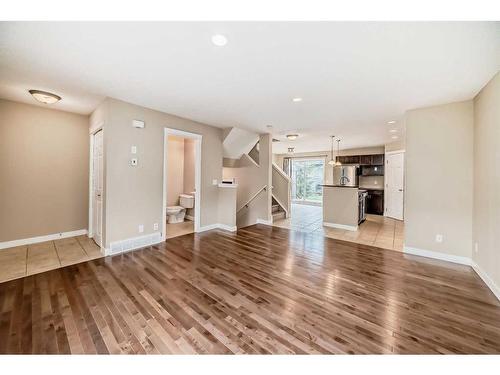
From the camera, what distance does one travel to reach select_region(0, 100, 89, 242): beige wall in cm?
351

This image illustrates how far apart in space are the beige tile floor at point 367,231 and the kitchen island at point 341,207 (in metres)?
0.25

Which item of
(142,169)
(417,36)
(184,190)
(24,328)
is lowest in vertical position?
(24,328)

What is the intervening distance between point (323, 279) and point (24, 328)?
2940 millimetres

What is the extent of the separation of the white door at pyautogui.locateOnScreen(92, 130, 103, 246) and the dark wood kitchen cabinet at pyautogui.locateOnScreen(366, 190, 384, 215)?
313 inches

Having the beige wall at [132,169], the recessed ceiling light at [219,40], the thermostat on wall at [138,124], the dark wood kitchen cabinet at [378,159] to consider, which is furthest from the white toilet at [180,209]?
the dark wood kitchen cabinet at [378,159]

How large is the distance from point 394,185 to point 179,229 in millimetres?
6920

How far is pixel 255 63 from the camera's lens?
2184 millimetres

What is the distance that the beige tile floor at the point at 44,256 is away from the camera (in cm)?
273

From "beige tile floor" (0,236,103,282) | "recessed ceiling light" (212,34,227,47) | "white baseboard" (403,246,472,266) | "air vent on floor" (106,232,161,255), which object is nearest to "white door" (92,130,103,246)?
"beige tile floor" (0,236,103,282)

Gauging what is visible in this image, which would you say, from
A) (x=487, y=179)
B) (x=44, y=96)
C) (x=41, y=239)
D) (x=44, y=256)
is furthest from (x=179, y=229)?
(x=487, y=179)

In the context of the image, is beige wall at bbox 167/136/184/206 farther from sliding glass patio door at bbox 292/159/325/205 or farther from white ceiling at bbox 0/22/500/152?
sliding glass patio door at bbox 292/159/325/205
